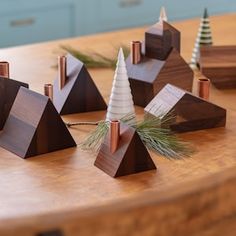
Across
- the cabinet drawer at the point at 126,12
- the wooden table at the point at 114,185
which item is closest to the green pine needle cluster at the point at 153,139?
the wooden table at the point at 114,185

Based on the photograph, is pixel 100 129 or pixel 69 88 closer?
pixel 100 129

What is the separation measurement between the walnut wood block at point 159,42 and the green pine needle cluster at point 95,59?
0.27 metres

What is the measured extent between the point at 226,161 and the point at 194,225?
24.2 inches

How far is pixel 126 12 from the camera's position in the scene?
3.77 metres

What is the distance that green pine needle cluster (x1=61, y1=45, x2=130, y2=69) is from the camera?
1628mm

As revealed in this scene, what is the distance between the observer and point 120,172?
3.35 feet

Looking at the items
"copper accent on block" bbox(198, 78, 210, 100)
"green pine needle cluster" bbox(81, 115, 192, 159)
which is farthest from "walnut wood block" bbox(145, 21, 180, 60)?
"green pine needle cluster" bbox(81, 115, 192, 159)

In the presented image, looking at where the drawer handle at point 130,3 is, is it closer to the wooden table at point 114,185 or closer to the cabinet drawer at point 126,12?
the cabinet drawer at point 126,12

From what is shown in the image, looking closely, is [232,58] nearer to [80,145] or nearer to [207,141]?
[207,141]

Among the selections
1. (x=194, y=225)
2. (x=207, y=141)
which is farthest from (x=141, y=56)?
(x=194, y=225)

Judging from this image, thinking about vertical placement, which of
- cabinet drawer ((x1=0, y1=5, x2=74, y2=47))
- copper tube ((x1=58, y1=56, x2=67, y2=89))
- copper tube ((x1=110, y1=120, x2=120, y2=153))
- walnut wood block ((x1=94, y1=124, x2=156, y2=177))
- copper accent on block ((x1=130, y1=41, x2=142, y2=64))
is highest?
copper accent on block ((x1=130, y1=41, x2=142, y2=64))

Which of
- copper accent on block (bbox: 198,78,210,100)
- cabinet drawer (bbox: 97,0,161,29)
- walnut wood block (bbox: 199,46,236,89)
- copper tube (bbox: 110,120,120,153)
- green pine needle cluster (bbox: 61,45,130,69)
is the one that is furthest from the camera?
cabinet drawer (bbox: 97,0,161,29)

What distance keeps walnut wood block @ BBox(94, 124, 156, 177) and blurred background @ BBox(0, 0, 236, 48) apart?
2.39 metres

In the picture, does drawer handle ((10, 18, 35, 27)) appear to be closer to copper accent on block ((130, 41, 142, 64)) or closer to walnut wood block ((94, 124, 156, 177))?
copper accent on block ((130, 41, 142, 64))
